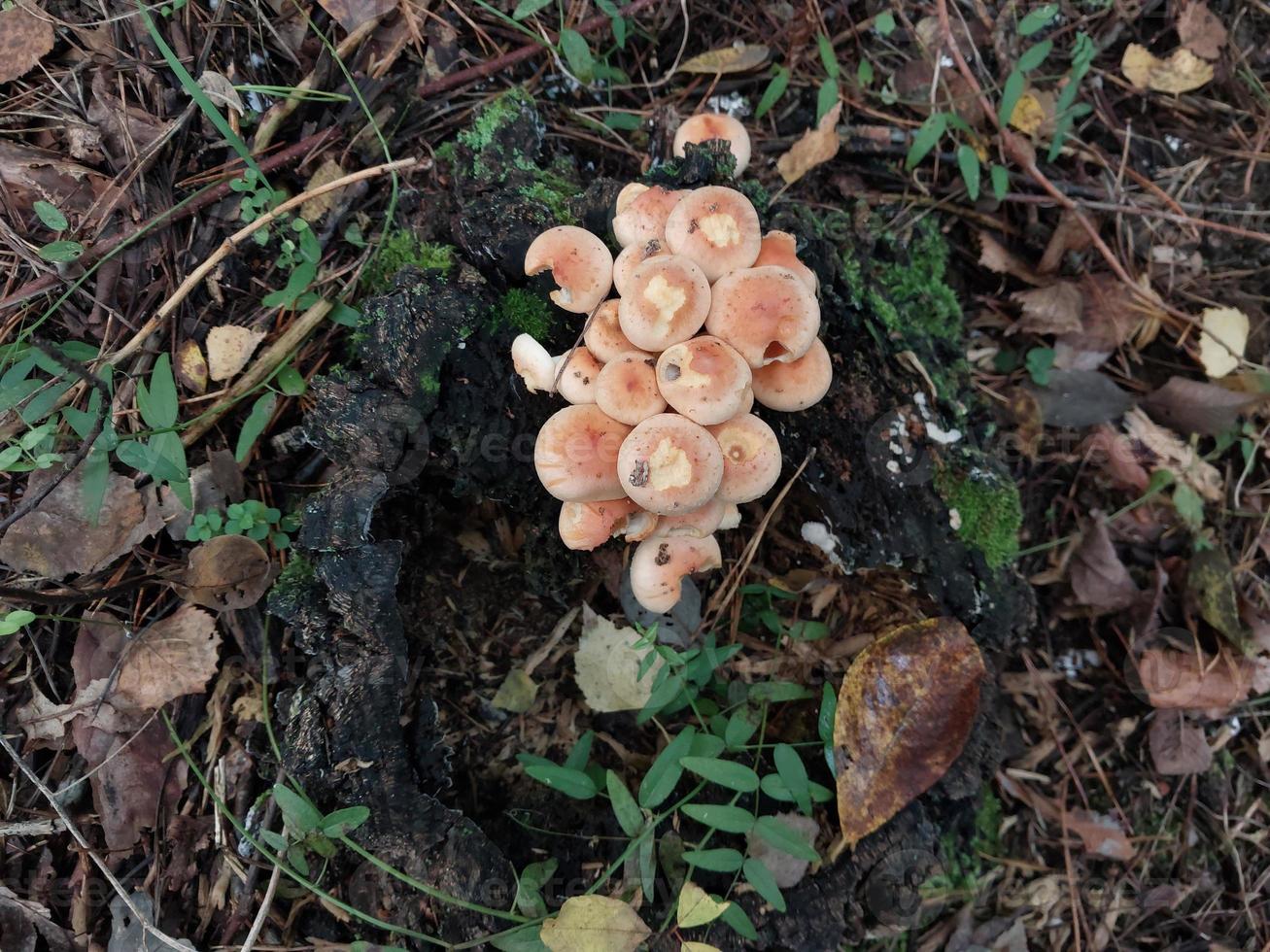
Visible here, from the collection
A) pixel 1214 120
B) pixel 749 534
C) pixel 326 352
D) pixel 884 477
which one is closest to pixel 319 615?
pixel 326 352

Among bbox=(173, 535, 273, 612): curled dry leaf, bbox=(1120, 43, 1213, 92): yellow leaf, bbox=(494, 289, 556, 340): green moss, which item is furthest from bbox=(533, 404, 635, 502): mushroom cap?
bbox=(1120, 43, 1213, 92): yellow leaf

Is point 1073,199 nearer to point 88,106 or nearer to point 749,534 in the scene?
point 749,534

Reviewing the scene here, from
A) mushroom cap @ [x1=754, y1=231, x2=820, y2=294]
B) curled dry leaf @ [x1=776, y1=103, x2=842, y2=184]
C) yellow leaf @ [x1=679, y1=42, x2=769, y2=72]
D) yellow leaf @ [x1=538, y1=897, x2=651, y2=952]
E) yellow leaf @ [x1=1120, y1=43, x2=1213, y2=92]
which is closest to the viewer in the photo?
yellow leaf @ [x1=538, y1=897, x2=651, y2=952]

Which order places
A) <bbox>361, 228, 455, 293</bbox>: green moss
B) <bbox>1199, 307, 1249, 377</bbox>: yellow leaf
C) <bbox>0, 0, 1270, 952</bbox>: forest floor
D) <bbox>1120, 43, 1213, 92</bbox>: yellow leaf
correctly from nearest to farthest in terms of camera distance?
<bbox>0, 0, 1270, 952</bbox>: forest floor, <bbox>361, 228, 455, 293</bbox>: green moss, <bbox>1199, 307, 1249, 377</bbox>: yellow leaf, <bbox>1120, 43, 1213, 92</bbox>: yellow leaf

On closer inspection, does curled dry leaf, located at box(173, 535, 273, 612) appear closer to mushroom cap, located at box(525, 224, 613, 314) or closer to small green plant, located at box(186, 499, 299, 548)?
small green plant, located at box(186, 499, 299, 548)

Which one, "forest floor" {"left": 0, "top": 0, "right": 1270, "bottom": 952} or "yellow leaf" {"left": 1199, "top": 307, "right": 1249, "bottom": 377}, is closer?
"forest floor" {"left": 0, "top": 0, "right": 1270, "bottom": 952}

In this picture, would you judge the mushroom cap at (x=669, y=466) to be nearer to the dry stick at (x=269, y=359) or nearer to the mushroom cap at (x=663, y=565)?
the mushroom cap at (x=663, y=565)
